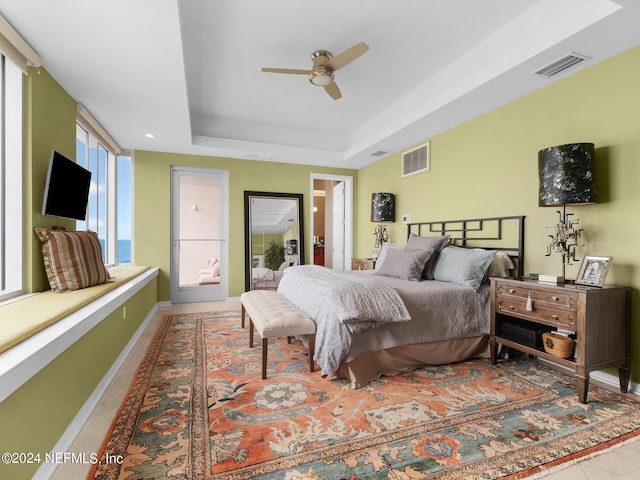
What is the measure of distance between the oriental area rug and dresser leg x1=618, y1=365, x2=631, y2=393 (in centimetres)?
9

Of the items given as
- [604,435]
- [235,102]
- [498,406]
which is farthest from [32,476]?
[235,102]

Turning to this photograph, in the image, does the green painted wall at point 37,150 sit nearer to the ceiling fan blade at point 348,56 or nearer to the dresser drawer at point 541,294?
the ceiling fan blade at point 348,56

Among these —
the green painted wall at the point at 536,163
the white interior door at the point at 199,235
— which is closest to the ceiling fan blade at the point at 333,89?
the green painted wall at the point at 536,163

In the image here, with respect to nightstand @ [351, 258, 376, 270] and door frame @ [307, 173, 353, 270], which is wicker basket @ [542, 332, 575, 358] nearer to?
nightstand @ [351, 258, 376, 270]

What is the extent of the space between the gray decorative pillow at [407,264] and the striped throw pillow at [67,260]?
9.31ft

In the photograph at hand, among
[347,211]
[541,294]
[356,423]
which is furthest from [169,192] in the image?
[541,294]

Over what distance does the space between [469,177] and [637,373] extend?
2.28 metres

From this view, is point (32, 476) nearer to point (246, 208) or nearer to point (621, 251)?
point (621, 251)

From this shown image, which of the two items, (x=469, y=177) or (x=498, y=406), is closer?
(x=498, y=406)

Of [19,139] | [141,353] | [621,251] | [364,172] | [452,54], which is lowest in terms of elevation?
[141,353]

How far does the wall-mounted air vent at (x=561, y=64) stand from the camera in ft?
7.90

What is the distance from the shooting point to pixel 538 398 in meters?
2.16

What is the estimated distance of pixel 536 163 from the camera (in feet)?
9.64

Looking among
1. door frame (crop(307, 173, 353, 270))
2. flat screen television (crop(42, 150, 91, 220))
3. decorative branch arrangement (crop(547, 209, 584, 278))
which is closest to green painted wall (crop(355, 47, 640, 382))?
decorative branch arrangement (crop(547, 209, 584, 278))
